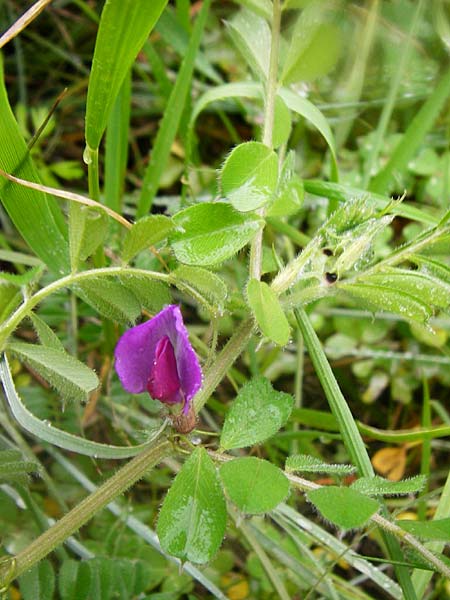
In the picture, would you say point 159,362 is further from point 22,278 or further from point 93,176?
point 93,176

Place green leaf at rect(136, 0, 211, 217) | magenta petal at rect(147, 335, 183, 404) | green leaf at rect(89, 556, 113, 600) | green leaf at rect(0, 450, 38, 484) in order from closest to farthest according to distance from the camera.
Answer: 1. magenta petal at rect(147, 335, 183, 404)
2. green leaf at rect(0, 450, 38, 484)
3. green leaf at rect(89, 556, 113, 600)
4. green leaf at rect(136, 0, 211, 217)

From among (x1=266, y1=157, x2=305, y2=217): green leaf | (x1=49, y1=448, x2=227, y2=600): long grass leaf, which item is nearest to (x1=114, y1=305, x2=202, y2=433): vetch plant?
(x1=266, y1=157, x2=305, y2=217): green leaf

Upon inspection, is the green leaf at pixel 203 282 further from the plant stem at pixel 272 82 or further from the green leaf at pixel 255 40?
the green leaf at pixel 255 40

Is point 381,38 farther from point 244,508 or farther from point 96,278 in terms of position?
point 244,508

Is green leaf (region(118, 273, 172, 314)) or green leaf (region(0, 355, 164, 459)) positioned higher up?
green leaf (region(118, 273, 172, 314))

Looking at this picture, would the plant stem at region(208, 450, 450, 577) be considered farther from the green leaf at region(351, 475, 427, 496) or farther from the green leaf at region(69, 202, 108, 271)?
the green leaf at region(69, 202, 108, 271)

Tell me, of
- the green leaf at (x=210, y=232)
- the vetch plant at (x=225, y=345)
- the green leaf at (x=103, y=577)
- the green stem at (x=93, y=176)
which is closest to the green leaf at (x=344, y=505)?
the vetch plant at (x=225, y=345)

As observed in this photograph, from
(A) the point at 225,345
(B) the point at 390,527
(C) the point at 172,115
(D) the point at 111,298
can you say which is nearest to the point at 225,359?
(A) the point at 225,345
